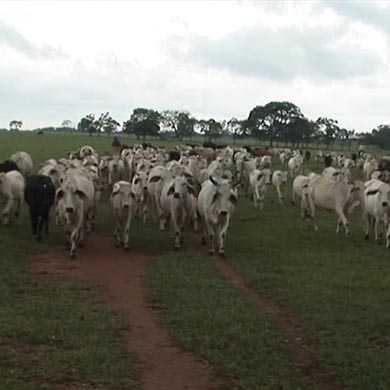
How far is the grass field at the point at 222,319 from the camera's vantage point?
7875mm

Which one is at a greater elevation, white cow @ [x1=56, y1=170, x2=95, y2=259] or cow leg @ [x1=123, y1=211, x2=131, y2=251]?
white cow @ [x1=56, y1=170, x2=95, y2=259]

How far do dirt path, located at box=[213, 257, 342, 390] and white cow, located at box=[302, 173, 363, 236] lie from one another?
7.18 meters

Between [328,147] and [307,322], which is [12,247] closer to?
[307,322]

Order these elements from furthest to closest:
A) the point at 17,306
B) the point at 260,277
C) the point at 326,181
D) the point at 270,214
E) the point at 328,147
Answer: the point at 328,147, the point at 270,214, the point at 326,181, the point at 260,277, the point at 17,306

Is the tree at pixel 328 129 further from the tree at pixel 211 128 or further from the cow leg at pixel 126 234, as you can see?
the cow leg at pixel 126 234

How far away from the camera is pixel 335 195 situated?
67.6ft

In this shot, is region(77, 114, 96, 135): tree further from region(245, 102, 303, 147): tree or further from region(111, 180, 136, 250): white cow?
region(111, 180, 136, 250): white cow

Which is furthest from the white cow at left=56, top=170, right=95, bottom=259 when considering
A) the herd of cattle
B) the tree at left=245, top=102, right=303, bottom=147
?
the tree at left=245, top=102, right=303, bottom=147

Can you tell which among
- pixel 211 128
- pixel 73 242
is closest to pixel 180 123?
pixel 211 128

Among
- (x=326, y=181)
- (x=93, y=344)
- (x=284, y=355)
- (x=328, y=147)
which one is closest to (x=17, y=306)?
(x=93, y=344)

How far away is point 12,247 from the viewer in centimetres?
1577

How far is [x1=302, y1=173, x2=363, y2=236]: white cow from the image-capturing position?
20500 mm

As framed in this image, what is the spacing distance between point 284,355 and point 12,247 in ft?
29.2

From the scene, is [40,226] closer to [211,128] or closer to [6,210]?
[6,210]
